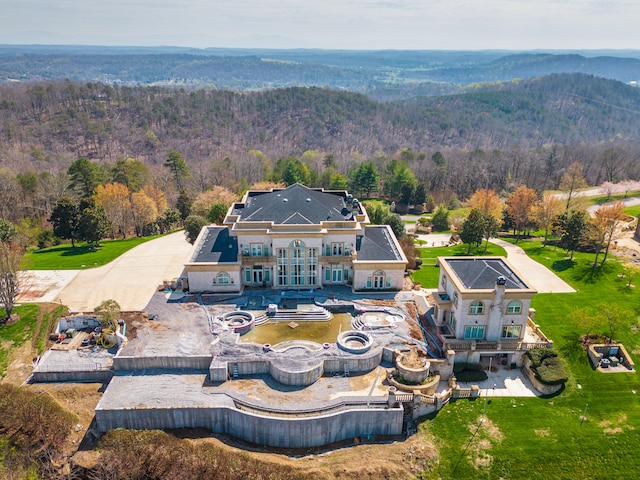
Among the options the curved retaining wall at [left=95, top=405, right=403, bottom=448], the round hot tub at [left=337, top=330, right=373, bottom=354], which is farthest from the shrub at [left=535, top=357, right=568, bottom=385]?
the round hot tub at [left=337, top=330, right=373, bottom=354]

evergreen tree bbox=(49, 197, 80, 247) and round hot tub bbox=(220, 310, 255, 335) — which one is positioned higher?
evergreen tree bbox=(49, 197, 80, 247)

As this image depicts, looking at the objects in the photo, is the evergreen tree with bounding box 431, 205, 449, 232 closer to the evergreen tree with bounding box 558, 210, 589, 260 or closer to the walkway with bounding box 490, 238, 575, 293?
the walkway with bounding box 490, 238, 575, 293

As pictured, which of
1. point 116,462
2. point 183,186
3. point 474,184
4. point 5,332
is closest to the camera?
point 116,462

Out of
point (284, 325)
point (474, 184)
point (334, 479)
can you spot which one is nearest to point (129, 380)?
point (284, 325)

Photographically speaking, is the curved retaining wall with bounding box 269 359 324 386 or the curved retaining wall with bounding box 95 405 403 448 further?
the curved retaining wall with bounding box 269 359 324 386

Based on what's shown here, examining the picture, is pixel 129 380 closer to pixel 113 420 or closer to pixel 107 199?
pixel 113 420

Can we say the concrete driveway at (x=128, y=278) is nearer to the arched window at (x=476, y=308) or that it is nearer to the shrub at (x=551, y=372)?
the arched window at (x=476, y=308)
